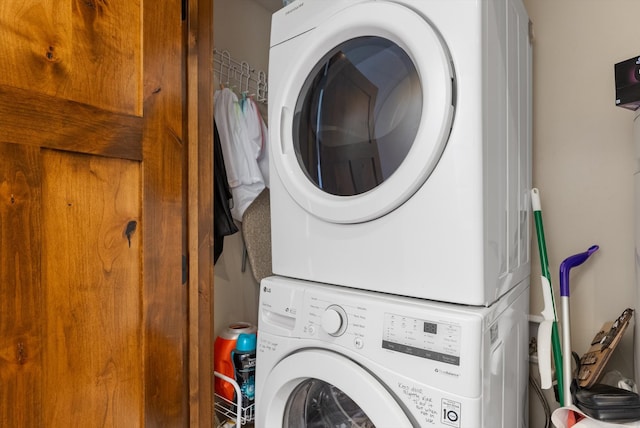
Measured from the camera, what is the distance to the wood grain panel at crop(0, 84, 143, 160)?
817 millimetres

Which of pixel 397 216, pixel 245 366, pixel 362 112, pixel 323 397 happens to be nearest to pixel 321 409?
pixel 323 397

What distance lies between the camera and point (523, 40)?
1.33m

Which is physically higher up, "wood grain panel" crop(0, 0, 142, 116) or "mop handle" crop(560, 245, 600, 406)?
"wood grain panel" crop(0, 0, 142, 116)

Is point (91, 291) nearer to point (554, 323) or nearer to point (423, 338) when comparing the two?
point (423, 338)

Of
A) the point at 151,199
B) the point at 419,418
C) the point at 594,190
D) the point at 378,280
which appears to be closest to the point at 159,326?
the point at 151,199

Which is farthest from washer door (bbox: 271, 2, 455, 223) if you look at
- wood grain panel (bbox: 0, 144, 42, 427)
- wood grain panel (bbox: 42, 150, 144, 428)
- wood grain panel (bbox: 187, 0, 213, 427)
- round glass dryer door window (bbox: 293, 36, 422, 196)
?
wood grain panel (bbox: 0, 144, 42, 427)

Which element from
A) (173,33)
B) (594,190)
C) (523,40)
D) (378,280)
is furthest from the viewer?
(594,190)

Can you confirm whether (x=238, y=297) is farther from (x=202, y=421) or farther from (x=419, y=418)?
(x=419, y=418)

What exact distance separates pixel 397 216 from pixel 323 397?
0.66m

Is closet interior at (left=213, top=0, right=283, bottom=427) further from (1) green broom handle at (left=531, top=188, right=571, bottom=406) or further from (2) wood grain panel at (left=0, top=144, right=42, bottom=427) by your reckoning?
(1) green broom handle at (left=531, top=188, right=571, bottom=406)

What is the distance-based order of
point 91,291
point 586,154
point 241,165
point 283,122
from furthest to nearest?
1. point 241,165
2. point 586,154
3. point 283,122
4. point 91,291

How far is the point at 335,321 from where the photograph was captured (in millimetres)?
1042

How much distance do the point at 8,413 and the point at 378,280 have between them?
88 centimetres

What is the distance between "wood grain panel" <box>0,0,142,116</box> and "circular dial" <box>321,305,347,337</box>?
75cm
